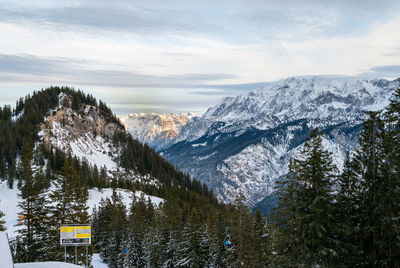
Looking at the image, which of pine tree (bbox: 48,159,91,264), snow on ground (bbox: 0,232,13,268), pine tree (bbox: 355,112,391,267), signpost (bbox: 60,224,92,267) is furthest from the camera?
pine tree (bbox: 48,159,91,264)

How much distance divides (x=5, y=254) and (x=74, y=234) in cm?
1966

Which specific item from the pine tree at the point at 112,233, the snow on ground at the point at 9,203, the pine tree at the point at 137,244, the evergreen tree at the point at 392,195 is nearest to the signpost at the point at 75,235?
the evergreen tree at the point at 392,195

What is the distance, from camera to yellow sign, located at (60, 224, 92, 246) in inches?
1223

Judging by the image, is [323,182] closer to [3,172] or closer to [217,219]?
[217,219]

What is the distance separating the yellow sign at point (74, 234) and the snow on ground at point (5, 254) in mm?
17978

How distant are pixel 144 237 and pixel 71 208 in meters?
26.8

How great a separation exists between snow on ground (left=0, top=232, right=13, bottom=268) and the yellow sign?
1798cm

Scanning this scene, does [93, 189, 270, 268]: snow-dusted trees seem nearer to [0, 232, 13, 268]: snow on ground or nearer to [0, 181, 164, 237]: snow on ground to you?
[0, 181, 164, 237]: snow on ground

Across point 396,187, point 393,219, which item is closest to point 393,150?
point 396,187

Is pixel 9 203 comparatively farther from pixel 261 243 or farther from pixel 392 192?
pixel 392 192

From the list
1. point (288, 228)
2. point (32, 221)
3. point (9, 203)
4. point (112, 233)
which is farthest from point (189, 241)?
point (9, 203)

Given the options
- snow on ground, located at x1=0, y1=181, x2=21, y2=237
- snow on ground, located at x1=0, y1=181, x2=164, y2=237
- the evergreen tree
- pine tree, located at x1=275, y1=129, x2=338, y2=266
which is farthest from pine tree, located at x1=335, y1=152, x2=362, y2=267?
snow on ground, located at x1=0, y1=181, x2=21, y2=237

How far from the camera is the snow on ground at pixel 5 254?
12.0 m

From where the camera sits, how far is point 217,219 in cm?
5903
